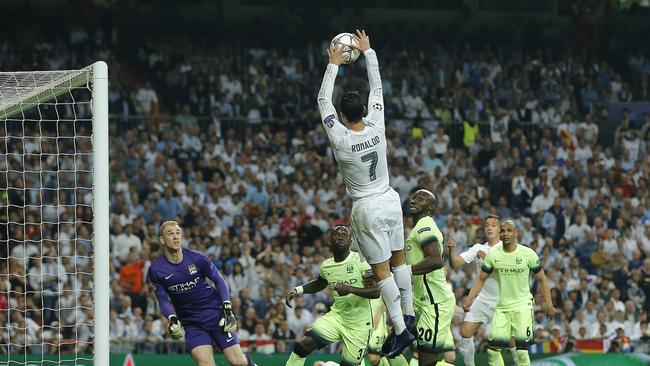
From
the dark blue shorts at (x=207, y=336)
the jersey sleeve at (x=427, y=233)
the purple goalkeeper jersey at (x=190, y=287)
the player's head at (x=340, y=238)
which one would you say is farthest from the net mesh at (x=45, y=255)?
the jersey sleeve at (x=427, y=233)

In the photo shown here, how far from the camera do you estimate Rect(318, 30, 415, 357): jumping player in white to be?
11133 millimetres

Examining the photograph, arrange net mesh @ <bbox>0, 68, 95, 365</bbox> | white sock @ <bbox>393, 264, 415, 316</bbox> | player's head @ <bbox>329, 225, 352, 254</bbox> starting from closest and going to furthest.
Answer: white sock @ <bbox>393, 264, 415, 316</bbox> < player's head @ <bbox>329, 225, 352, 254</bbox> < net mesh @ <bbox>0, 68, 95, 365</bbox>

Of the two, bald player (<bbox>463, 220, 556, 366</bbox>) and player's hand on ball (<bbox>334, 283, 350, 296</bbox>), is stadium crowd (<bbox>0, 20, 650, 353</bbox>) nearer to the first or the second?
bald player (<bbox>463, 220, 556, 366</bbox>)

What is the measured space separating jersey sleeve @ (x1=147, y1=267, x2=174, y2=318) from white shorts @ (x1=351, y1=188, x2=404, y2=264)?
2.52 m

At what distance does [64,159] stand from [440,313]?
439 inches

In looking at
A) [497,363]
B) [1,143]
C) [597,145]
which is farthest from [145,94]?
[497,363]

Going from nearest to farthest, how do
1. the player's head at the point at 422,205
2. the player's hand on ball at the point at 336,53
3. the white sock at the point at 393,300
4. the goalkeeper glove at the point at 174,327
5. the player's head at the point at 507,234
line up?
the player's hand on ball at the point at 336,53, the white sock at the point at 393,300, the goalkeeper glove at the point at 174,327, the player's head at the point at 422,205, the player's head at the point at 507,234

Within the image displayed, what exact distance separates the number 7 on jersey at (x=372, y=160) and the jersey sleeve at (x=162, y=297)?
9.57 ft

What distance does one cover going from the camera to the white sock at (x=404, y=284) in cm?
1181

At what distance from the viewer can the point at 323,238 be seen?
23.0m

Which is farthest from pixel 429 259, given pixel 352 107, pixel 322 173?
pixel 322 173

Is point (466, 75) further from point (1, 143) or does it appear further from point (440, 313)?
point (440, 313)

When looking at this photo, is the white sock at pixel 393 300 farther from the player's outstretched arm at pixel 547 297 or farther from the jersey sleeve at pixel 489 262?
the jersey sleeve at pixel 489 262

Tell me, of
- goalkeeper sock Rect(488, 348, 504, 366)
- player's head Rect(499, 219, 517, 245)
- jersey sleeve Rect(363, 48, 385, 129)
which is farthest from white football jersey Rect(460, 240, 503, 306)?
jersey sleeve Rect(363, 48, 385, 129)
